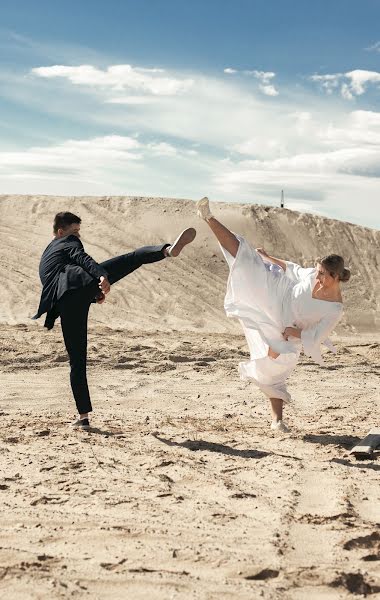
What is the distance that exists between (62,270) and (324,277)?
2.30m

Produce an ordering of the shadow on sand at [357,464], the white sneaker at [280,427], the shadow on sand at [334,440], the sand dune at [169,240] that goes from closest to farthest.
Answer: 1. the shadow on sand at [357,464]
2. the shadow on sand at [334,440]
3. the white sneaker at [280,427]
4. the sand dune at [169,240]

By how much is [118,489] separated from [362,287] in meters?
20.2

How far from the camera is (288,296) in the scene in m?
6.78

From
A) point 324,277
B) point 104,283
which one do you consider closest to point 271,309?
point 324,277

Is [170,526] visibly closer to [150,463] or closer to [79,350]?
[150,463]

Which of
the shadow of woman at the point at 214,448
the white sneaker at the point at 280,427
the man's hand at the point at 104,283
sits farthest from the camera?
the white sneaker at the point at 280,427

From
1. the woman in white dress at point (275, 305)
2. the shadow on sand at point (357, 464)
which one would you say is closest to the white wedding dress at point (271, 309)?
the woman in white dress at point (275, 305)

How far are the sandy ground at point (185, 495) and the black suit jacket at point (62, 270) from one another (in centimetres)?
120

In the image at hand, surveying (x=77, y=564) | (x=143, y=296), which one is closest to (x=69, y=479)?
(x=77, y=564)

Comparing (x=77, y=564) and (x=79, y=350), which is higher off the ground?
(x=79, y=350)

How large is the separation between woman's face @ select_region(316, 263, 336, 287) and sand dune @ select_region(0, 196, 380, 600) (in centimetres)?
142

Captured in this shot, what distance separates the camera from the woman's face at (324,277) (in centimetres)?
643

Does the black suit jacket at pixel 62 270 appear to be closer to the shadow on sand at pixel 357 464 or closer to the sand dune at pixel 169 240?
the shadow on sand at pixel 357 464

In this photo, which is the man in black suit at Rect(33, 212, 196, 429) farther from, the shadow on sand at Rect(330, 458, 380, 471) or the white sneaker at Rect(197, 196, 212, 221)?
the shadow on sand at Rect(330, 458, 380, 471)
